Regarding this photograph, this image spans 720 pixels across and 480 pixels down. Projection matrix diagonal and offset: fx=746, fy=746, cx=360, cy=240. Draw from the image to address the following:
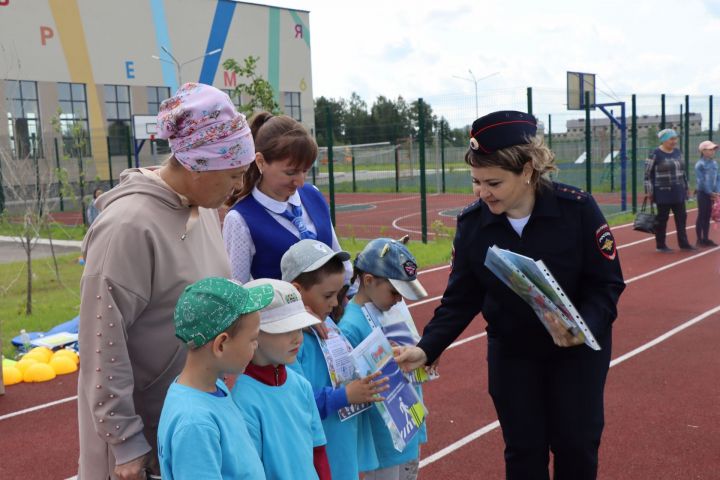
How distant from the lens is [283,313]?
2.57 metres

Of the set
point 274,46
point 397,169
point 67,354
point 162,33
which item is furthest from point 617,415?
point 274,46

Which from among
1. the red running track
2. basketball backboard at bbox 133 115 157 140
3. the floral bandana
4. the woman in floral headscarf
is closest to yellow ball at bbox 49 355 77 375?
the red running track

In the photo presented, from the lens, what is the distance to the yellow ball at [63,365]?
725cm

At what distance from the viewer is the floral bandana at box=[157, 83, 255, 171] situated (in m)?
2.38

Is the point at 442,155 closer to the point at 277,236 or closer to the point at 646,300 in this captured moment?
the point at 646,300

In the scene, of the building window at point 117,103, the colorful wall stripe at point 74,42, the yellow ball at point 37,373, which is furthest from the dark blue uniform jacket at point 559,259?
the building window at point 117,103

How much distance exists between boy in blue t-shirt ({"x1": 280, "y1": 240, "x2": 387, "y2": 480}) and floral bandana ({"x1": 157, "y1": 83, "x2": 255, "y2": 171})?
A: 747 millimetres

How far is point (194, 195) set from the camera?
248 centimetres

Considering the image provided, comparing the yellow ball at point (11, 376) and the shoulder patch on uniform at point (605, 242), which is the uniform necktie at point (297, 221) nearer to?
the shoulder patch on uniform at point (605, 242)

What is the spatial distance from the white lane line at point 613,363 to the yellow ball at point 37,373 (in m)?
4.05

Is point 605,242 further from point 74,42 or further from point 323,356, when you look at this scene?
point 74,42

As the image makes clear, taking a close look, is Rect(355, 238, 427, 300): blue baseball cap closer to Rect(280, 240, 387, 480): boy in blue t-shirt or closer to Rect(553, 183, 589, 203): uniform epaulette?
Rect(280, 240, 387, 480): boy in blue t-shirt

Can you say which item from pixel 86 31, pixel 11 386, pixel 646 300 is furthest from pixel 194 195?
pixel 86 31

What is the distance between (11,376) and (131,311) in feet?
18.1
